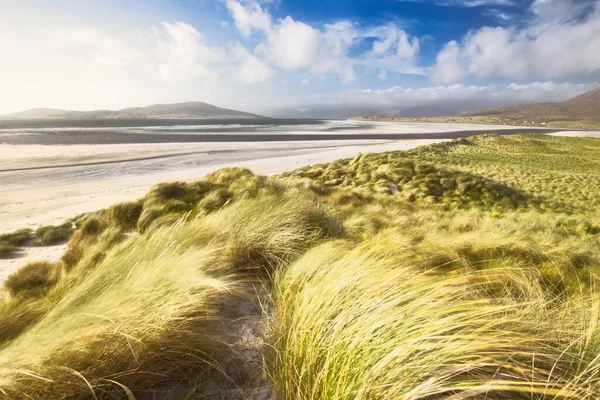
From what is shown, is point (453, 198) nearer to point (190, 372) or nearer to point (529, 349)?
point (529, 349)

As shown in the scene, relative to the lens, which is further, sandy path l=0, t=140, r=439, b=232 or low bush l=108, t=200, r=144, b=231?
sandy path l=0, t=140, r=439, b=232

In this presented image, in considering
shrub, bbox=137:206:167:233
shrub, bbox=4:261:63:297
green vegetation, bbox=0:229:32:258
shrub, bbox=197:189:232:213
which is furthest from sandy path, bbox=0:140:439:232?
shrub, bbox=4:261:63:297

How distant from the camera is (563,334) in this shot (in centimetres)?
146

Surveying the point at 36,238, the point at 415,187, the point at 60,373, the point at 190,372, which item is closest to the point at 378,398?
the point at 190,372

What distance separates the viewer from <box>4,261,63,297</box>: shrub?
8.92 ft

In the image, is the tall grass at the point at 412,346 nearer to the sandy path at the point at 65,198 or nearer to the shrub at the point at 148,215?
the shrub at the point at 148,215

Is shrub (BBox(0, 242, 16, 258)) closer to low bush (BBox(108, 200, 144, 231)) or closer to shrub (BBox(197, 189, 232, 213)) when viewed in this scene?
low bush (BBox(108, 200, 144, 231))

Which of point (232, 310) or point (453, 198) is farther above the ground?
point (232, 310)

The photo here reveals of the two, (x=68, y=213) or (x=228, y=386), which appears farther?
(x=68, y=213)

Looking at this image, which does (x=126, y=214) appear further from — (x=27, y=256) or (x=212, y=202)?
(x=212, y=202)

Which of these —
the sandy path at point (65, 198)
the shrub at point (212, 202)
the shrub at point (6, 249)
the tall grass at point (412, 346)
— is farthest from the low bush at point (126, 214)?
the tall grass at point (412, 346)

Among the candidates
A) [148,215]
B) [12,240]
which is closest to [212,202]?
[148,215]

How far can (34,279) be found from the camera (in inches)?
118

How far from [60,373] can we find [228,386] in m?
0.77
